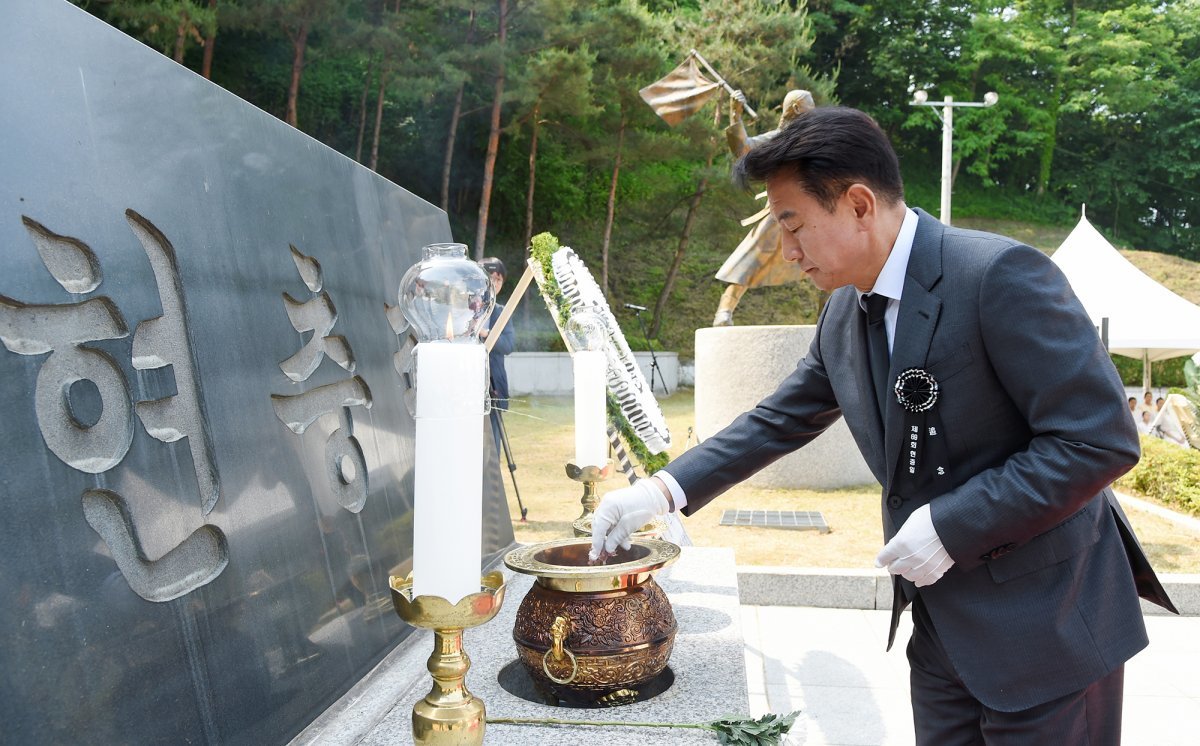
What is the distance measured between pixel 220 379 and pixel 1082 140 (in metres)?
35.9

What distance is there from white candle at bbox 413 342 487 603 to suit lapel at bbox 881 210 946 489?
85 centimetres

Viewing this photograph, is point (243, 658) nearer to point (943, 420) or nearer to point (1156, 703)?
point (943, 420)

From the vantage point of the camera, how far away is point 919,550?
4.93ft

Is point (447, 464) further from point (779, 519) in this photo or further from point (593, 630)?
point (779, 519)

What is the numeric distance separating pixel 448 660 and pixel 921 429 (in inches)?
36.8

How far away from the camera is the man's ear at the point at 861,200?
1.59 meters

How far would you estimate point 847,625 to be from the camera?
14.4 feet

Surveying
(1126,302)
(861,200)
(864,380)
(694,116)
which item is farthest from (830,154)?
(694,116)

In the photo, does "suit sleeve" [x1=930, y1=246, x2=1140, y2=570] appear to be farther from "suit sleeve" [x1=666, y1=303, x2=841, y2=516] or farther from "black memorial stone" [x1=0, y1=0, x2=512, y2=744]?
"black memorial stone" [x1=0, y1=0, x2=512, y2=744]

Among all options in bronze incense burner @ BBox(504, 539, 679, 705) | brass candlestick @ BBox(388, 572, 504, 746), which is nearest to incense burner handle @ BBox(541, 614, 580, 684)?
bronze incense burner @ BBox(504, 539, 679, 705)

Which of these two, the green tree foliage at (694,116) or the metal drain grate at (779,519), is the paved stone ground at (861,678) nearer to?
the metal drain grate at (779,519)

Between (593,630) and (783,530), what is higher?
(593,630)

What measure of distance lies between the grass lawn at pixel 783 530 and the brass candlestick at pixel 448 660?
3443 mm

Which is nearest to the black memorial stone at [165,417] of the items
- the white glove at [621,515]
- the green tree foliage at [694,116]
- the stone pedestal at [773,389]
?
the white glove at [621,515]
